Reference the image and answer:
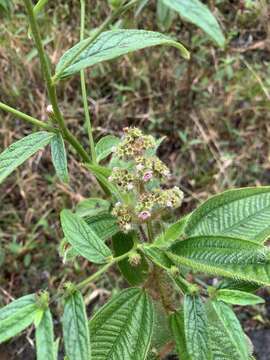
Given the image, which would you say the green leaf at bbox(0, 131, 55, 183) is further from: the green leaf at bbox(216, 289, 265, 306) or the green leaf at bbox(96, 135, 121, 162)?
the green leaf at bbox(216, 289, 265, 306)

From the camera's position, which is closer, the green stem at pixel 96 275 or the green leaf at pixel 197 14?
the green leaf at pixel 197 14

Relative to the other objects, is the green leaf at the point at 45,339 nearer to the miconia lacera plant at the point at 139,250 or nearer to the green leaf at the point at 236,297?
the miconia lacera plant at the point at 139,250

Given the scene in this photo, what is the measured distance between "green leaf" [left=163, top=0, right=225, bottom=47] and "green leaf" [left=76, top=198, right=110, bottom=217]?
76 centimetres

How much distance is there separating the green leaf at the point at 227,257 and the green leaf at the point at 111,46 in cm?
33

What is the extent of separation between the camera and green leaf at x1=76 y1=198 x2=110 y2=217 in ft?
4.74

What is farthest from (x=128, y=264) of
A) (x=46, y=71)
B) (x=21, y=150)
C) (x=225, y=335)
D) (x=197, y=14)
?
(x=197, y=14)

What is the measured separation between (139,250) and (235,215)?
0.70 feet

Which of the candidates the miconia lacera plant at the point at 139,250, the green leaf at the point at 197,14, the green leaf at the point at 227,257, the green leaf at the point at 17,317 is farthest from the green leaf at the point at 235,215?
the green leaf at the point at 197,14


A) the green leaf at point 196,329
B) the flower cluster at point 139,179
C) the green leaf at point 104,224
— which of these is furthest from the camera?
the green leaf at point 104,224

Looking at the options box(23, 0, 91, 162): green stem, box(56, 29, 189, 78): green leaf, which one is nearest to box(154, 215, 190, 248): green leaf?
box(23, 0, 91, 162): green stem

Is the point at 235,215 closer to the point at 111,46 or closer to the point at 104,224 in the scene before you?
the point at 104,224

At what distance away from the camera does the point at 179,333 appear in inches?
48.5

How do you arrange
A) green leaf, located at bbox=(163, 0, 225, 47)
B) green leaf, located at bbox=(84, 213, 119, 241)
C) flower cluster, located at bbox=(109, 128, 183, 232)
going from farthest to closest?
1. green leaf, located at bbox=(84, 213, 119, 241)
2. flower cluster, located at bbox=(109, 128, 183, 232)
3. green leaf, located at bbox=(163, 0, 225, 47)

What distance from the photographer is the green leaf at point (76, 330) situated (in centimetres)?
95
